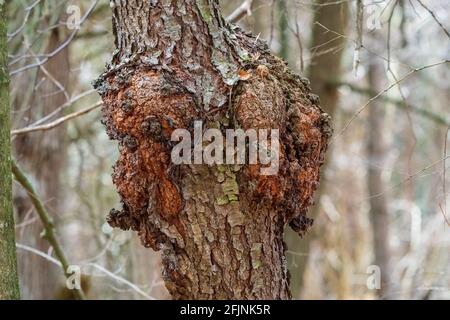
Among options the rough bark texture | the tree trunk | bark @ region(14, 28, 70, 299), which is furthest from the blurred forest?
the tree trunk

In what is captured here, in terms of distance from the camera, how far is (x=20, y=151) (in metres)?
5.57

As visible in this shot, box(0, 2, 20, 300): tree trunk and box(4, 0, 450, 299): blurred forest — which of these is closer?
box(0, 2, 20, 300): tree trunk

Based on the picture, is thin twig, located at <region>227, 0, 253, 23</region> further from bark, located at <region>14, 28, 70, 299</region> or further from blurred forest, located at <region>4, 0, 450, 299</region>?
bark, located at <region>14, 28, 70, 299</region>

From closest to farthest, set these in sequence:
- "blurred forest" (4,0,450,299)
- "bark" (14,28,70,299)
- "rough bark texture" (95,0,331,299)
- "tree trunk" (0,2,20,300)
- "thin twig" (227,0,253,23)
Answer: "rough bark texture" (95,0,331,299)
"tree trunk" (0,2,20,300)
"thin twig" (227,0,253,23)
"blurred forest" (4,0,450,299)
"bark" (14,28,70,299)

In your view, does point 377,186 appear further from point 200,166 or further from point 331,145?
point 200,166

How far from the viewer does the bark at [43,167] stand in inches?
213

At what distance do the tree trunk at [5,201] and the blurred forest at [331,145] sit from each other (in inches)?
21.1

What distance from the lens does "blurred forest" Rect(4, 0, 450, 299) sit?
159 inches

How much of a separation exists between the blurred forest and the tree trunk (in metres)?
0.54

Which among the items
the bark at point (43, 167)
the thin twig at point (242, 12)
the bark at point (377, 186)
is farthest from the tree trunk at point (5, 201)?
the bark at point (377, 186)

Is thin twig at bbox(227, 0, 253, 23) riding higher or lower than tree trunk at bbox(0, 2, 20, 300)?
higher

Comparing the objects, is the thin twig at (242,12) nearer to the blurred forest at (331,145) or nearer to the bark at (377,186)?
the blurred forest at (331,145)

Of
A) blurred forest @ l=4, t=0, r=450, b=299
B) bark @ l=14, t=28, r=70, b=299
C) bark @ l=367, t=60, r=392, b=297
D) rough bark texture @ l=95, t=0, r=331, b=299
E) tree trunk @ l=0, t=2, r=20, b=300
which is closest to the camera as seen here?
rough bark texture @ l=95, t=0, r=331, b=299
